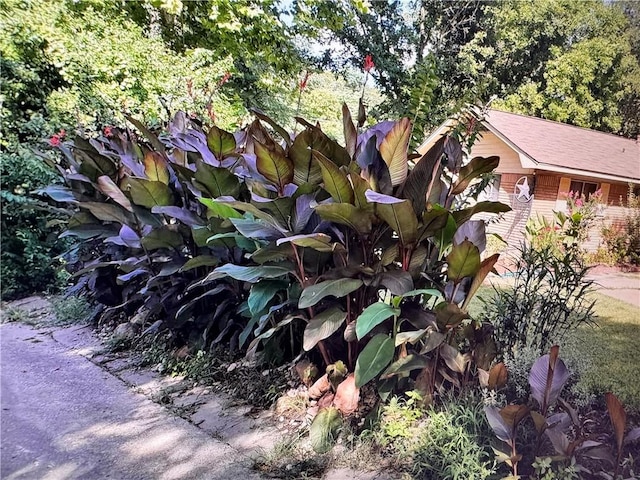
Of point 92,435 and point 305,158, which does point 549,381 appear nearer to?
point 305,158

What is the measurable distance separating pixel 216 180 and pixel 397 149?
2.91 ft

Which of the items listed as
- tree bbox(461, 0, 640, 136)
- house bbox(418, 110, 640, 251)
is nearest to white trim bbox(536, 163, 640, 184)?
house bbox(418, 110, 640, 251)

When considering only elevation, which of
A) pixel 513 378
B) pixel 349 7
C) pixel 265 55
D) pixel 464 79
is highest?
pixel 349 7

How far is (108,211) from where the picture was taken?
231 cm

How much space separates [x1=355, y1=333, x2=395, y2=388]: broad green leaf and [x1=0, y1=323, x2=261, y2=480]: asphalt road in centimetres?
48

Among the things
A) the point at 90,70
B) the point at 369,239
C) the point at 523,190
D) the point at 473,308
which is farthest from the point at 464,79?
the point at 90,70

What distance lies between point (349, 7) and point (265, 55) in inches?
71.3

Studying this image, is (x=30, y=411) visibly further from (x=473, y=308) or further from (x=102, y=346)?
(x=473, y=308)

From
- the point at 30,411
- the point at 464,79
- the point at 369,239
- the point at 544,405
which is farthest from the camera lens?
the point at 464,79

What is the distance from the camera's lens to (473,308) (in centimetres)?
278

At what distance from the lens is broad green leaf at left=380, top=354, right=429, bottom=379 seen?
139cm

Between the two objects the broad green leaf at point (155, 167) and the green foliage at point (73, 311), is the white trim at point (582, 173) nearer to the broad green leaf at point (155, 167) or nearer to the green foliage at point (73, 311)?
the broad green leaf at point (155, 167)

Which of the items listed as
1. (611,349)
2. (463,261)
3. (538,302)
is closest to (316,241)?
(463,261)

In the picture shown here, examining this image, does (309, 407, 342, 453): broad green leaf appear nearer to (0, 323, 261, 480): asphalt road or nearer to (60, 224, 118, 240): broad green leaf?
(0, 323, 261, 480): asphalt road
